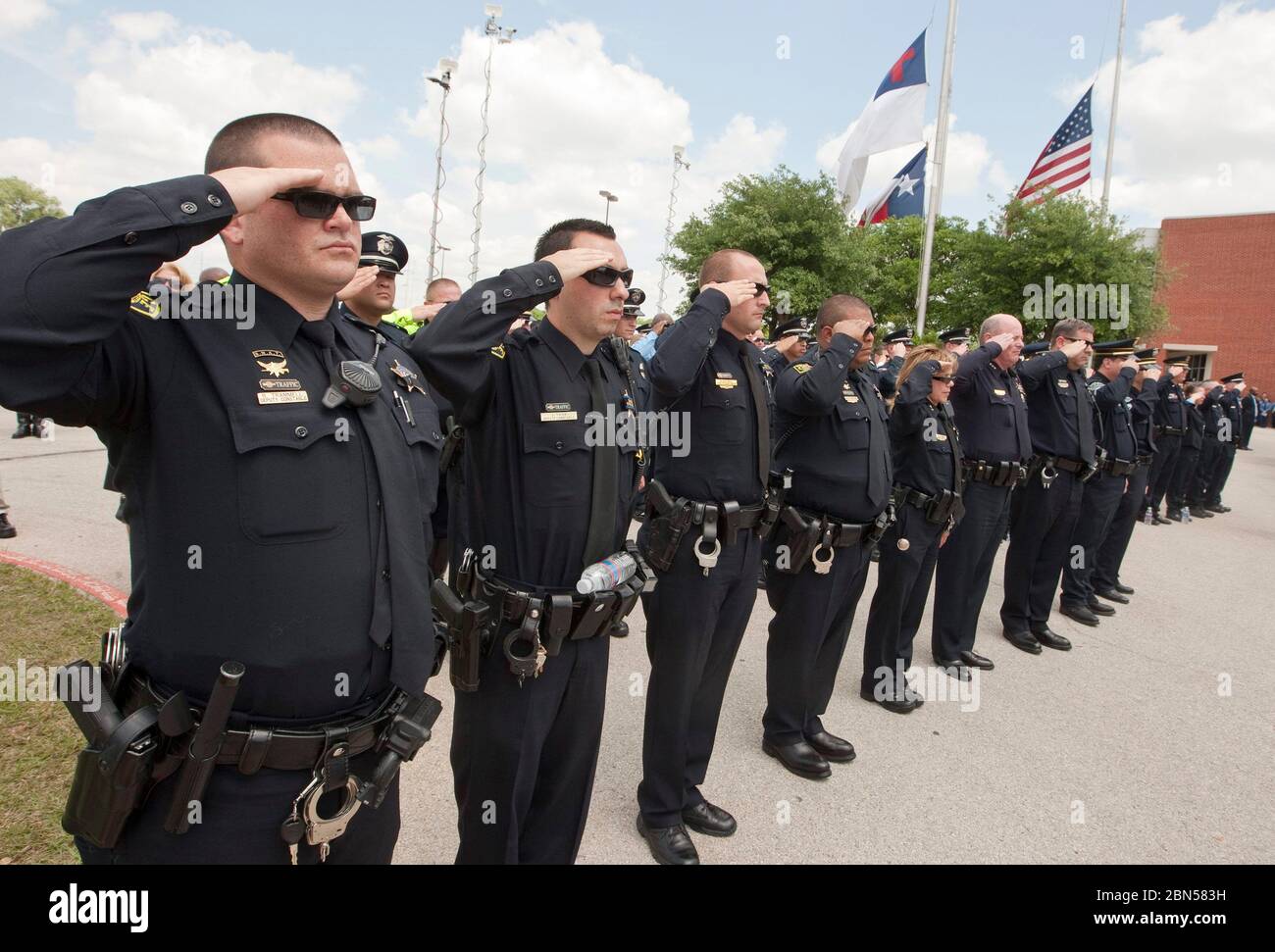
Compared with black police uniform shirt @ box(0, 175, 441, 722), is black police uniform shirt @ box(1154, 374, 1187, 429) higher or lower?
higher

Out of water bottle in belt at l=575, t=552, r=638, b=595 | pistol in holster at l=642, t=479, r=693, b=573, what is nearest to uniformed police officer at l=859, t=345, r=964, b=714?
pistol in holster at l=642, t=479, r=693, b=573

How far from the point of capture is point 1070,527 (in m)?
6.25

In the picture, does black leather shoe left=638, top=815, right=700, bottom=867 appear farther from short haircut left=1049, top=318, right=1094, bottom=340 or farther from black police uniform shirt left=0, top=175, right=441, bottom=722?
short haircut left=1049, top=318, right=1094, bottom=340

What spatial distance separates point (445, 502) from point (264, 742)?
329cm

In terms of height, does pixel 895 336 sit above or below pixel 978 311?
below

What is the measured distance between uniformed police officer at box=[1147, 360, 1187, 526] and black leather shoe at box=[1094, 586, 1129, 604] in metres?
3.77

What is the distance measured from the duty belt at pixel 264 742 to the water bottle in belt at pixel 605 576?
896 millimetres

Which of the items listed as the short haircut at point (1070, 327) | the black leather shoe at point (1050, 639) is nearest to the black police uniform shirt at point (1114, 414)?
the short haircut at point (1070, 327)

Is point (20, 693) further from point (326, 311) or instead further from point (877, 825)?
point (877, 825)

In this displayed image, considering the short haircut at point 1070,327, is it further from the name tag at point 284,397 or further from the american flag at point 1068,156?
the american flag at point 1068,156

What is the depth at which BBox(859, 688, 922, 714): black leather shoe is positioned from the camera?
15.4 ft

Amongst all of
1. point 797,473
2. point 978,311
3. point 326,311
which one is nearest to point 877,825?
point 797,473

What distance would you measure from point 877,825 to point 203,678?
3104 mm

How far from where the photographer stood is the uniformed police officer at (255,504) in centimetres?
142
